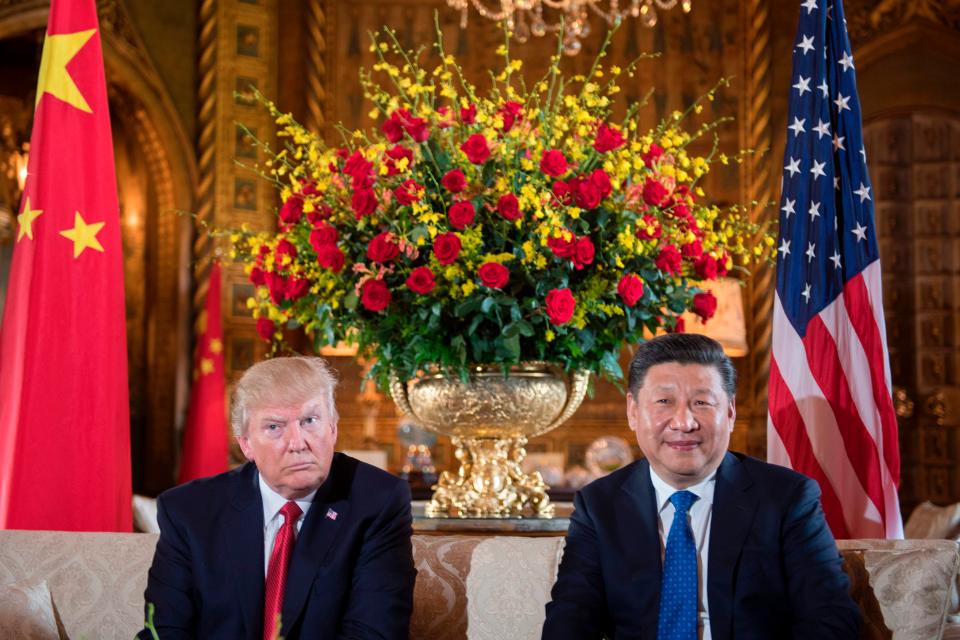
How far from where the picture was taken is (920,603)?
2.29 m

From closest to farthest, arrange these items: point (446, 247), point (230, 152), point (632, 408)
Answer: point (632, 408), point (446, 247), point (230, 152)

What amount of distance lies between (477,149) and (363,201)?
0.30 m

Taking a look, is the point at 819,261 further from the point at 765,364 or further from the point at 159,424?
the point at 159,424

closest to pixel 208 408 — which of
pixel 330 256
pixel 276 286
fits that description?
pixel 276 286

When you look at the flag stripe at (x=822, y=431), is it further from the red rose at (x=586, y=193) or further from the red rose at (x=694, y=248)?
the red rose at (x=586, y=193)

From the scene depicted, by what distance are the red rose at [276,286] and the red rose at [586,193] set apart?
0.79m

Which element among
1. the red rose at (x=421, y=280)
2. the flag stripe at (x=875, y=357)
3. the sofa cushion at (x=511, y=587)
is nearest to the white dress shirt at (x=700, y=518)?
the sofa cushion at (x=511, y=587)

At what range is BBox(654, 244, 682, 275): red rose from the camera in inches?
112

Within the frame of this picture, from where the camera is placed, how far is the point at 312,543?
2.34 meters

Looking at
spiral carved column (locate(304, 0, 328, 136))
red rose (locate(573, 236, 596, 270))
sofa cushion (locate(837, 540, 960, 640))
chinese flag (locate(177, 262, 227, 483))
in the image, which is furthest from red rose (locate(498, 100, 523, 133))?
spiral carved column (locate(304, 0, 328, 136))

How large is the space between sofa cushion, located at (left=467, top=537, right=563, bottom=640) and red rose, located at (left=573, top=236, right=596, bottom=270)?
65 centimetres

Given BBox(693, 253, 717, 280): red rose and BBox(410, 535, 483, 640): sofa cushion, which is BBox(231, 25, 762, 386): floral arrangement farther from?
BBox(410, 535, 483, 640): sofa cushion

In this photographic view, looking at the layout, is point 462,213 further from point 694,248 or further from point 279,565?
point 279,565

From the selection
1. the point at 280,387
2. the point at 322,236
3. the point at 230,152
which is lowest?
the point at 280,387
